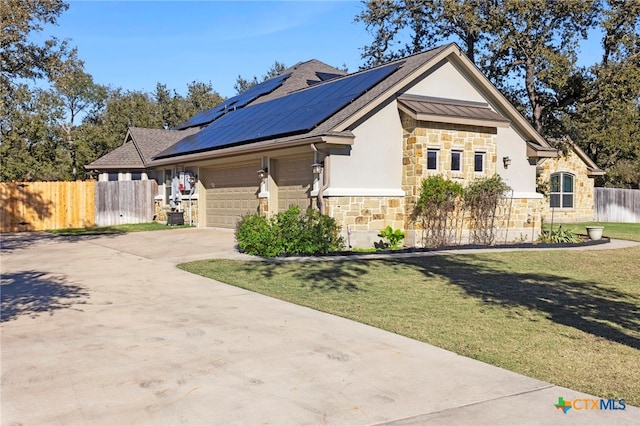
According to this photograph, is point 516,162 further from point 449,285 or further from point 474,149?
point 449,285

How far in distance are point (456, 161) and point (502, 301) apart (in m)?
8.70

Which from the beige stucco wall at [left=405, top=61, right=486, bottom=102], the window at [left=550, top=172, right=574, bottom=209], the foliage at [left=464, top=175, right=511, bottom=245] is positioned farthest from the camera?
the window at [left=550, top=172, right=574, bottom=209]

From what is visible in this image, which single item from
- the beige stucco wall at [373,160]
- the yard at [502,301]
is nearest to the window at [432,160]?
the beige stucco wall at [373,160]

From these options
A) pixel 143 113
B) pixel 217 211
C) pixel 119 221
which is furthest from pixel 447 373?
pixel 143 113

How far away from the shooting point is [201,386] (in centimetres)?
500

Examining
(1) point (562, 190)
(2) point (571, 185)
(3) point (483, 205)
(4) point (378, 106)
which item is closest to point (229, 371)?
(4) point (378, 106)

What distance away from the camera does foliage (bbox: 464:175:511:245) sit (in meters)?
17.0

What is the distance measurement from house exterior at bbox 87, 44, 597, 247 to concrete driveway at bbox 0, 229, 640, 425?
23.1ft

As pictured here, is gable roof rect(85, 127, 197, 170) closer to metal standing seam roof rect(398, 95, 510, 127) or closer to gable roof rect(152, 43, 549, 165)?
gable roof rect(152, 43, 549, 165)

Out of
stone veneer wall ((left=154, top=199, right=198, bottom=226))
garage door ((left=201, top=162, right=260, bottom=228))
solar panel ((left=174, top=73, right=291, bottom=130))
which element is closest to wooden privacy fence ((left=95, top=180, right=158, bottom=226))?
stone veneer wall ((left=154, top=199, right=198, bottom=226))

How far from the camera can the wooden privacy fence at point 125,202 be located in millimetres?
25734

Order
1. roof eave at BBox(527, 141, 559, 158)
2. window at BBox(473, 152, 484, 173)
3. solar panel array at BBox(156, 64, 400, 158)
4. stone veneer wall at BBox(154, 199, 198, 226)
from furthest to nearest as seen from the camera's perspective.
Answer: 1. stone veneer wall at BBox(154, 199, 198, 226)
2. roof eave at BBox(527, 141, 559, 158)
3. window at BBox(473, 152, 484, 173)
4. solar panel array at BBox(156, 64, 400, 158)

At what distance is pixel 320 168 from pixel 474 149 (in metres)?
5.15

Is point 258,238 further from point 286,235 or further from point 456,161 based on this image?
point 456,161
